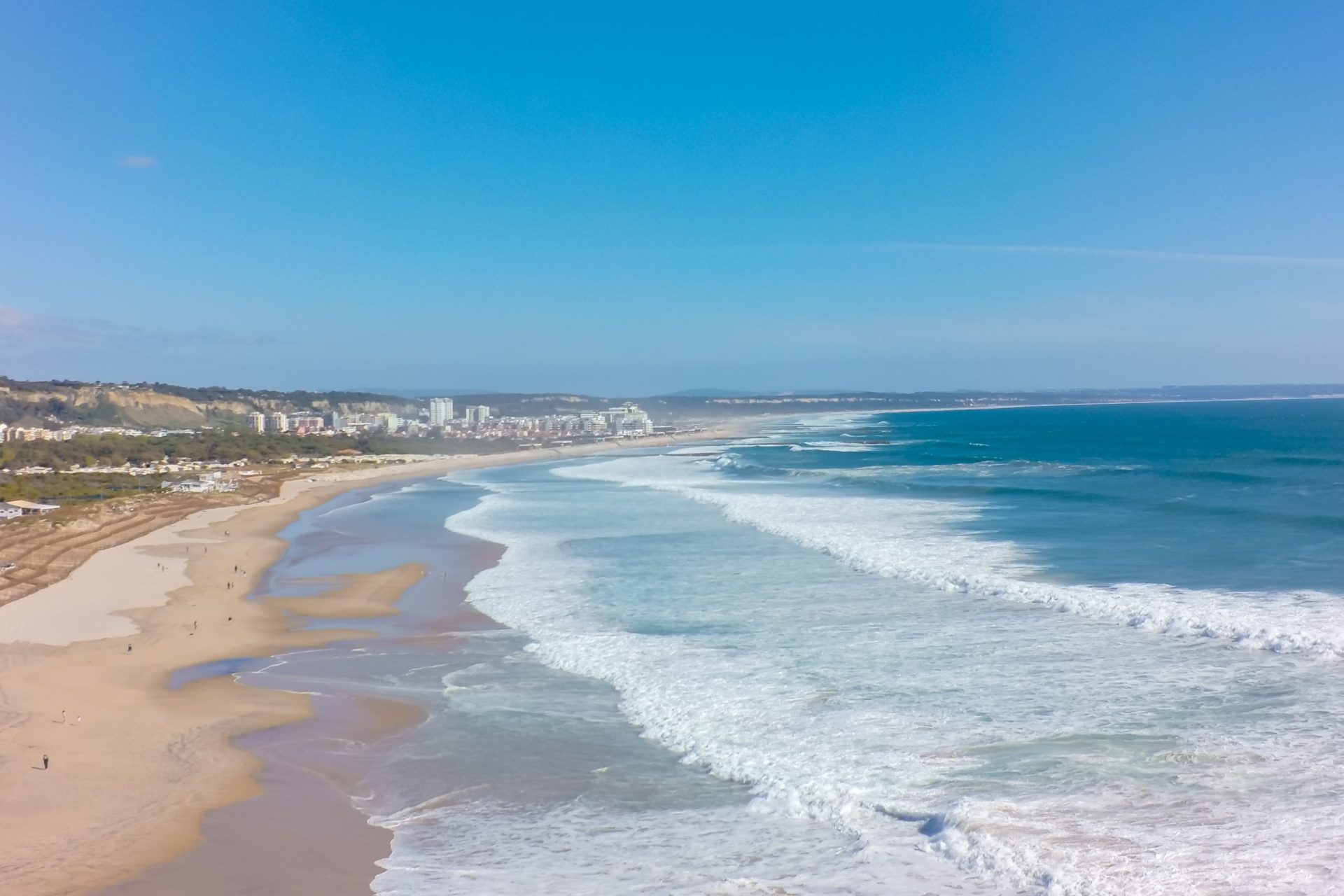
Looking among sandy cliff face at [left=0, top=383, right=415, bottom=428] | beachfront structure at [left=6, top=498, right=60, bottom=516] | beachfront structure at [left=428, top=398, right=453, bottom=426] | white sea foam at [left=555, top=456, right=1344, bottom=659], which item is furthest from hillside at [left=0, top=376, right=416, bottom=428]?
white sea foam at [left=555, top=456, right=1344, bottom=659]

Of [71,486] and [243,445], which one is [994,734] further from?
[243,445]

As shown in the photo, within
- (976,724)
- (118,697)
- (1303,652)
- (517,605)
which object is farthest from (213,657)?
(1303,652)

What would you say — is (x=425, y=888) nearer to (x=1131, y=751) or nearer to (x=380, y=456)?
(x=1131, y=751)

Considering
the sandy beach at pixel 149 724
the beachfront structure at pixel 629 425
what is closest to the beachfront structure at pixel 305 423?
the beachfront structure at pixel 629 425

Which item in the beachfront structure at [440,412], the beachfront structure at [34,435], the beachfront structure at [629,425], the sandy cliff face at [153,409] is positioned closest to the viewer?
the beachfront structure at [34,435]

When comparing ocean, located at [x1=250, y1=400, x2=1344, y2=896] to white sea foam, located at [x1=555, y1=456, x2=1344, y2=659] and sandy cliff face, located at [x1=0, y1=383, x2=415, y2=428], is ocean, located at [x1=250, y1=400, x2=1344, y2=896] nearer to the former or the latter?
white sea foam, located at [x1=555, y1=456, x2=1344, y2=659]

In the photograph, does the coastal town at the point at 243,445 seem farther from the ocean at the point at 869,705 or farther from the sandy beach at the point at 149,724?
the ocean at the point at 869,705

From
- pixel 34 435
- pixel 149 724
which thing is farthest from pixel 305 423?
pixel 149 724
